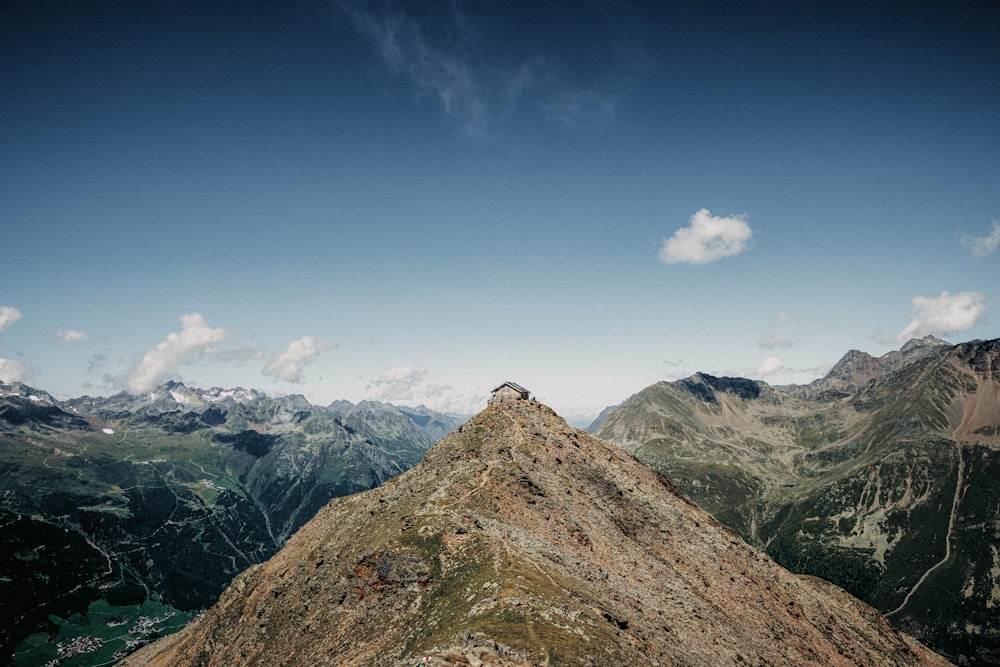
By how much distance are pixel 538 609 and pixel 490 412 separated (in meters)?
54.4

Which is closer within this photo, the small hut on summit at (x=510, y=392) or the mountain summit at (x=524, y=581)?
the mountain summit at (x=524, y=581)

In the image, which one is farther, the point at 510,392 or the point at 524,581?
the point at 510,392

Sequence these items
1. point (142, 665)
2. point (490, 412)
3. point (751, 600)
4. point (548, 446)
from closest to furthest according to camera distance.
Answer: point (751, 600), point (548, 446), point (490, 412), point (142, 665)

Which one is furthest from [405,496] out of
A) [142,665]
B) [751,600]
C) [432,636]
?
[142,665]

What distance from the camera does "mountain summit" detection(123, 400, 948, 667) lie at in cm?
4650

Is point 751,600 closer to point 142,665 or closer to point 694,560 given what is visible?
A: point 694,560

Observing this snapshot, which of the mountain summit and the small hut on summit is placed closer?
the mountain summit

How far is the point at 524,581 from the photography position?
163 feet

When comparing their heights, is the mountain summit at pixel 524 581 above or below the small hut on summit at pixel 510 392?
below

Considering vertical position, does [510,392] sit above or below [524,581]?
above

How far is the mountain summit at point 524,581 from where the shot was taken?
46.5 metres

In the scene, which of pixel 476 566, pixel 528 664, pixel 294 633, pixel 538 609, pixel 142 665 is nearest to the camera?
pixel 528 664

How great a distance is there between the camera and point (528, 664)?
3744 centimetres

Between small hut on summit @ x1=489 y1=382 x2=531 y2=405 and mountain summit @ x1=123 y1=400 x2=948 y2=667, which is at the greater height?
small hut on summit @ x1=489 y1=382 x2=531 y2=405
